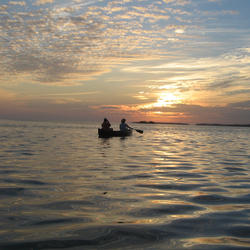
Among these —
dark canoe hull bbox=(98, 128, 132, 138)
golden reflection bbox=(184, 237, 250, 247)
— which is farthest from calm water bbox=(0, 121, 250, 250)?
dark canoe hull bbox=(98, 128, 132, 138)

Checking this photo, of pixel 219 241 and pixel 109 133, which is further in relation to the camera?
pixel 109 133

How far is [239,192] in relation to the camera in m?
7.72

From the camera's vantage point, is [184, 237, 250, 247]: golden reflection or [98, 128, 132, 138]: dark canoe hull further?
[98, 128, 132, 138]: dark canoe hull

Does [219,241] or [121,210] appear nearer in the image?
[219,241]

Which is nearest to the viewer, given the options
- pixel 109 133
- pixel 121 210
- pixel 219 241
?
pixel 219 241

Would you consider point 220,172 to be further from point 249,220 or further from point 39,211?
point 39,211

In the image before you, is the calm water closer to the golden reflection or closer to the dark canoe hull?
the golden reflection

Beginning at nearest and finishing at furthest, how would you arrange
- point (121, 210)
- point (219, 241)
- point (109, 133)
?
1. point (219, 241)
2. point (121, 210)
3. point (109, 133)

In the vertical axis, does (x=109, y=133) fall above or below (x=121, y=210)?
above

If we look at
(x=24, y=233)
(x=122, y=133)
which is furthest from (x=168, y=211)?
(x=122, y=133)

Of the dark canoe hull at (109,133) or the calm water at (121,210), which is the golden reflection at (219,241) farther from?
the dark canoe hull at (109,133)

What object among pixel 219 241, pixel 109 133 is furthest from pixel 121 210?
pixel 109 133

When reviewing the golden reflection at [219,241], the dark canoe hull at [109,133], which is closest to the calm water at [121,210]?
the golden reflection at [219,241]

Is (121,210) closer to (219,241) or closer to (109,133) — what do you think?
(219,241)
